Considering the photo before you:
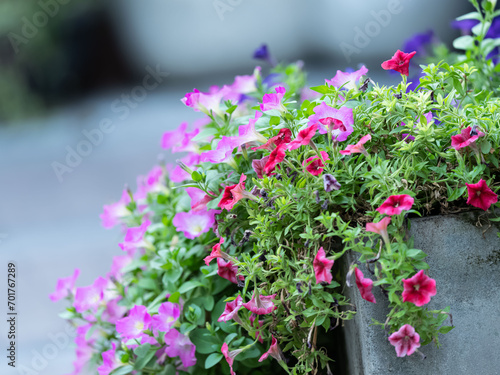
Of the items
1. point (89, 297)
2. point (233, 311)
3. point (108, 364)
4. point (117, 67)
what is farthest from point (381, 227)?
point (117, 67)

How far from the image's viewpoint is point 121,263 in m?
1.32

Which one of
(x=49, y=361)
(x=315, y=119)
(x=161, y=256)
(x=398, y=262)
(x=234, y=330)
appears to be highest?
(x=315, y=119)

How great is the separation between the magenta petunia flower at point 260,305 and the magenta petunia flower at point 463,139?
0.39 m

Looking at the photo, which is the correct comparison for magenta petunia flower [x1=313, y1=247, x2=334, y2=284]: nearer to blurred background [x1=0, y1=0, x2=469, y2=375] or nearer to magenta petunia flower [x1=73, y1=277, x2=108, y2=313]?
magenta petunia flower [x1=73, y1=277, x2=108, y2=313]

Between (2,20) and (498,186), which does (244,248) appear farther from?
(2,20)

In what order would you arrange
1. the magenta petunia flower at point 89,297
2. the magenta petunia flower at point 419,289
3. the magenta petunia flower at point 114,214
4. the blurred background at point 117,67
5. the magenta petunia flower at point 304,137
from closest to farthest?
the magenta petunia flower at point 419,289 → the magenta petunia flower at point 304,137 → the magenta petunia flower at point 89,297 → the magenta petunia flower at point 114,214 → the blurred background at point 117,67

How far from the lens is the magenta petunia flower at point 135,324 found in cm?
103

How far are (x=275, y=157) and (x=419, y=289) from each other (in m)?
0.31

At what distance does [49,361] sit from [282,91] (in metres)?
1.59

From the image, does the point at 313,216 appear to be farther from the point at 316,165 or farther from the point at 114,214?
the point at 114,214

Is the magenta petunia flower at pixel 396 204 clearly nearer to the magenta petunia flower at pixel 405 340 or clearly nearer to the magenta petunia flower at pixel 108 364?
the magenta petunia flower at pixel 405 340

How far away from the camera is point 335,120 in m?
0.87

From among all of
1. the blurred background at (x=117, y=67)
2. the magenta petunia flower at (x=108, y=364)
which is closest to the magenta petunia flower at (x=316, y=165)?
the magenta petunia flower at (x=108, y=364)

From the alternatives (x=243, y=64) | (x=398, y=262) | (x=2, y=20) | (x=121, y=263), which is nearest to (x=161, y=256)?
(x=121, y=263)
